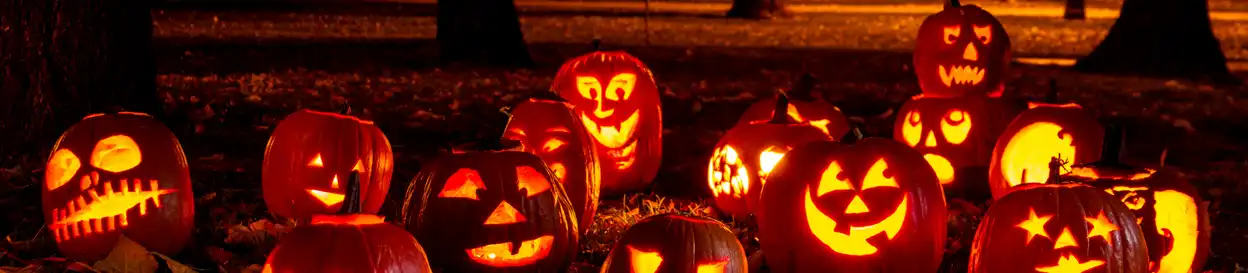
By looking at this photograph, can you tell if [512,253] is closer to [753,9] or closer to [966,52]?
[966,52]

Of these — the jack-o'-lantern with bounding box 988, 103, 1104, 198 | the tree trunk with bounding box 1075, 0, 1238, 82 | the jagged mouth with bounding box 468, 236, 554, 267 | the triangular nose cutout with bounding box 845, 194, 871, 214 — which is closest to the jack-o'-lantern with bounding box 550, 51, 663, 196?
the jack-o'-lantern with bounding box 988, 103, 1104, 198

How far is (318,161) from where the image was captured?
5785 mm

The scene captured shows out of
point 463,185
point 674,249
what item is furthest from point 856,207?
point 463,185

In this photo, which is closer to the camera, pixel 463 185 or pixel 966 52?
pixel 463 185

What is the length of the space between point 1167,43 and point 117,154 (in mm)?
12727

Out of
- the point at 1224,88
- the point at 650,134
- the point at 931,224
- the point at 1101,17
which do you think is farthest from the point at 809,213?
the point at 1101,17

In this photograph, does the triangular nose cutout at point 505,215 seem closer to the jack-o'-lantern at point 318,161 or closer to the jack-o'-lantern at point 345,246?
the jack-o'-lantern at point 345,246

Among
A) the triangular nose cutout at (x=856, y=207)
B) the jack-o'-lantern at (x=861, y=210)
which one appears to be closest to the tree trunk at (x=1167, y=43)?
the jack-o'-lantern at (x=861, y=210)

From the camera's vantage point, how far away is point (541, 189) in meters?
5.09

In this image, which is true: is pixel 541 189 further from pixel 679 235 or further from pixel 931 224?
pixel 931 224

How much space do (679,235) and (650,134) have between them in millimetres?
2654

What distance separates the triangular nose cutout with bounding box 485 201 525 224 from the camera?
16.4 ft

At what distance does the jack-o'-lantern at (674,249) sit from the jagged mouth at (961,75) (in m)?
3.27

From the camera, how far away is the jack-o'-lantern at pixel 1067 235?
15.0 ft
